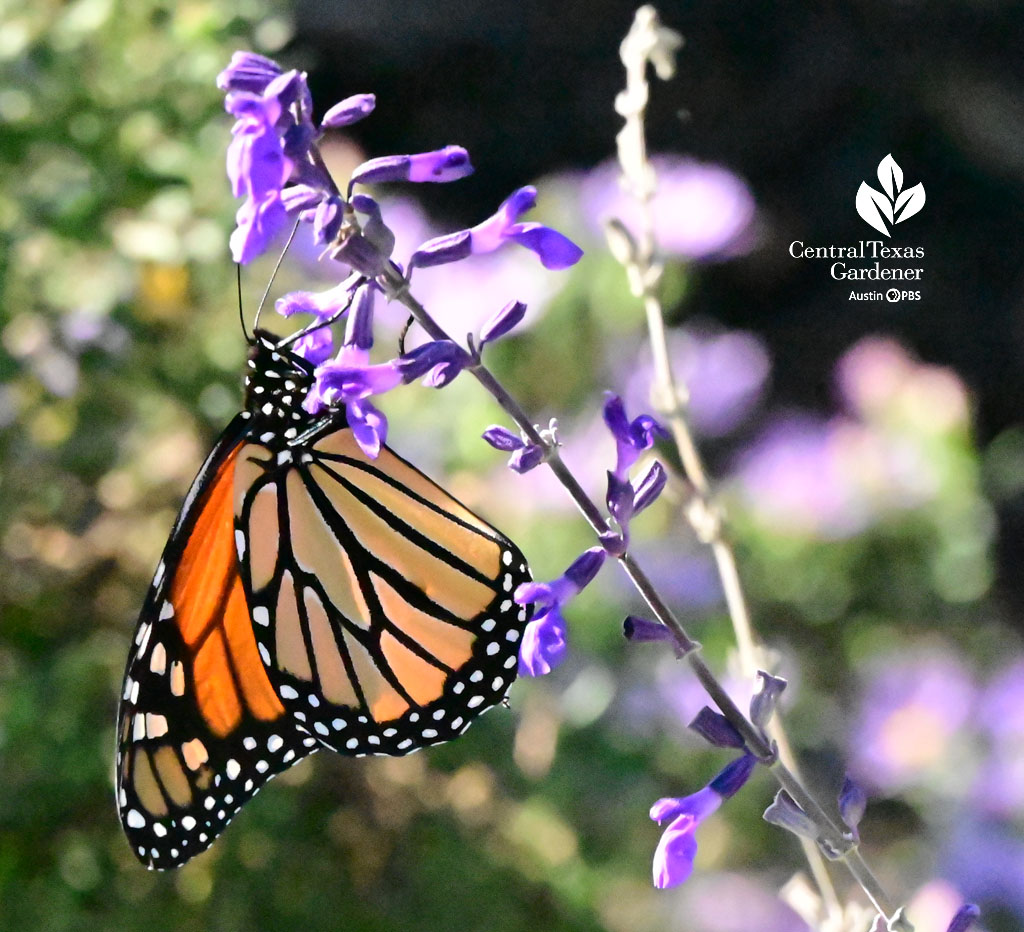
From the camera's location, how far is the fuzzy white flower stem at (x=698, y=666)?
3.85ft

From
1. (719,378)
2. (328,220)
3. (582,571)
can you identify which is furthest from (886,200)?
(328,220)

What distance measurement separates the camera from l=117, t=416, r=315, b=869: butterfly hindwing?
2035mm

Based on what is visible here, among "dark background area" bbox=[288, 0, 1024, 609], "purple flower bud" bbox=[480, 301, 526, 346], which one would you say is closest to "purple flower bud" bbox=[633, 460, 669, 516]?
"purple flower bud" bbox=[480, 301, 526, 346]

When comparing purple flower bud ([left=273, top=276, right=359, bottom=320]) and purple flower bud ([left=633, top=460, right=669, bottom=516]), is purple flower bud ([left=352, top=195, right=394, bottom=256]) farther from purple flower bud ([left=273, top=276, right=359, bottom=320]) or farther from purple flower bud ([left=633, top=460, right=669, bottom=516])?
purple flower bud ([left=633, top=460, right=669, bottom=516])

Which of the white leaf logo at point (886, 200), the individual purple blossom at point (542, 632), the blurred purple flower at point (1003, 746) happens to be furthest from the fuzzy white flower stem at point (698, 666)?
the white leaf logo at point (886, 200)

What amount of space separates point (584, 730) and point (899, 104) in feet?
11.5

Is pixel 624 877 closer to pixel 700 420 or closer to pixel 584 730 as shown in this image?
pixel 584 730

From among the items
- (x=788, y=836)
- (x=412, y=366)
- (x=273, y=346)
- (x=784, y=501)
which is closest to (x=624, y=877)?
(x=788, y=836)

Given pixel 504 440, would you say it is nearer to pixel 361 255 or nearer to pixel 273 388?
pixel 361 255

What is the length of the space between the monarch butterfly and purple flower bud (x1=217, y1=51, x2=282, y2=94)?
0.82m

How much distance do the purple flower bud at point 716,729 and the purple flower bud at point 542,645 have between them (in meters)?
0.19

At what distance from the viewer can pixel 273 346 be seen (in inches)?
70.2

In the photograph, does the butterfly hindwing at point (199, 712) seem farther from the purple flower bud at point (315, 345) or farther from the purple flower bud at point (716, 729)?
the purple flower bud at point (716, 729)

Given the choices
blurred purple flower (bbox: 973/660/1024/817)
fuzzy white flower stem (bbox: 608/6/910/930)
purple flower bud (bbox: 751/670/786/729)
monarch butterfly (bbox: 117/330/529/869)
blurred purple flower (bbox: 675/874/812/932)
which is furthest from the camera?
blurred purple flower (bbox: 675/874/812/932)
